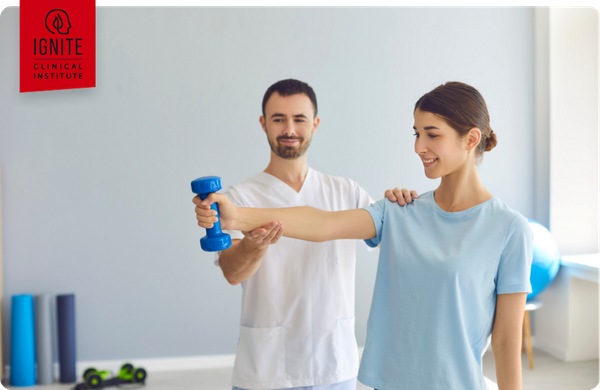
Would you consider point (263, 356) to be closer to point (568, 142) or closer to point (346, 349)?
point (346, 349)

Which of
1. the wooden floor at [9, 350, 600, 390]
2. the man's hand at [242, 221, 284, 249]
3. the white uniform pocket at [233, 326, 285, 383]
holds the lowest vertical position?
the wooden floor at [9, 350, 600, 390]

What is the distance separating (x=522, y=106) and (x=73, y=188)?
3347 mm

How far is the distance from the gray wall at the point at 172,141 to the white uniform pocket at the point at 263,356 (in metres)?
1.82

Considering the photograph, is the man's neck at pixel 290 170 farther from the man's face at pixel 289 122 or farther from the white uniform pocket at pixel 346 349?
the white uniform pocket at pixel 346 349

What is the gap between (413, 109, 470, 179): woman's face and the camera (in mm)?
1196

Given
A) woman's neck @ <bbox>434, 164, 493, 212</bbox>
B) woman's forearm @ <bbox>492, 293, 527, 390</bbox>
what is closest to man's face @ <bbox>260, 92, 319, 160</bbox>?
woman's neck @ <bbox>434, 164, 493, 212</bbox>

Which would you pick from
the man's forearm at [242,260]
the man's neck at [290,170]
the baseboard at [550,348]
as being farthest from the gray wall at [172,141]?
the man's forearm at [242,260]

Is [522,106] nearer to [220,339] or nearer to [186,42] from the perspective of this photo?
[186,42]

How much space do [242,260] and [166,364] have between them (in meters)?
2.28

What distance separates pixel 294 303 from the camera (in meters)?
1.54

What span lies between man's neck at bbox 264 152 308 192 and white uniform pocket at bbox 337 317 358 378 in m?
0.49

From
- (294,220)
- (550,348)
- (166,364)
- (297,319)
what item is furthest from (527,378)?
(294,220)

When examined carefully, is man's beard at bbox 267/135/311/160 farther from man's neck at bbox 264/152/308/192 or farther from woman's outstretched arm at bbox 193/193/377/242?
woman's outstretched arm at bbox 193/193/377/242

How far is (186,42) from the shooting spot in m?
3.23
